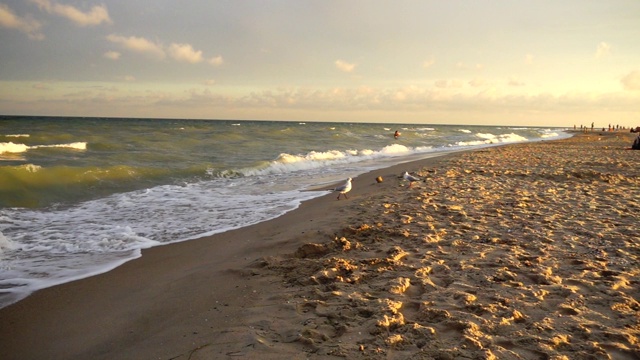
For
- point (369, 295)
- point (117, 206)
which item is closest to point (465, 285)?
point (369, 295)

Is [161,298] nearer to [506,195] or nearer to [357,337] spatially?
[357,337]

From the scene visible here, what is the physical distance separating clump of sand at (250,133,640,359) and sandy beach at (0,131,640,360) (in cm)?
2

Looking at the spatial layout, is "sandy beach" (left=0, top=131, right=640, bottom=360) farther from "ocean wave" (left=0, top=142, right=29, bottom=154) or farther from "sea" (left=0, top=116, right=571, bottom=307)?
"ocean wave" (left=0, top=142, right=29, bottom=154)

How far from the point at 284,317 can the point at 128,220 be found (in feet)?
18.6

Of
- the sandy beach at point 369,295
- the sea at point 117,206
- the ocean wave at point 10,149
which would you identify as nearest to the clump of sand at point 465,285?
the sandy beach at point 369,295

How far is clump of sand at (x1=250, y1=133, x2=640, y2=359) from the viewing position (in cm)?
311

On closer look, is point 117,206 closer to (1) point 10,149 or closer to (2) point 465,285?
(2) point 465,285

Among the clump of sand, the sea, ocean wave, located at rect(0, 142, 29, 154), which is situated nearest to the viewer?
the clump of sand

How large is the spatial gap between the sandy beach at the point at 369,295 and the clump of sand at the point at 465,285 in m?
0.02

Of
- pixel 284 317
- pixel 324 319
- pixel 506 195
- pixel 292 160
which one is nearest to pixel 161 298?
pixel 284 317

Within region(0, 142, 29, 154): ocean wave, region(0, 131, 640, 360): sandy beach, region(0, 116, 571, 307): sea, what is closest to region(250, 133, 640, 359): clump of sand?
region(0, 131, 640, 360): sandy beach

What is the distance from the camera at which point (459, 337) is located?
3168mm

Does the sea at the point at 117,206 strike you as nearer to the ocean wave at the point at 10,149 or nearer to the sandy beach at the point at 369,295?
the sandy beach at the point at 369,295

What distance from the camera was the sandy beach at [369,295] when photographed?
3.15m
